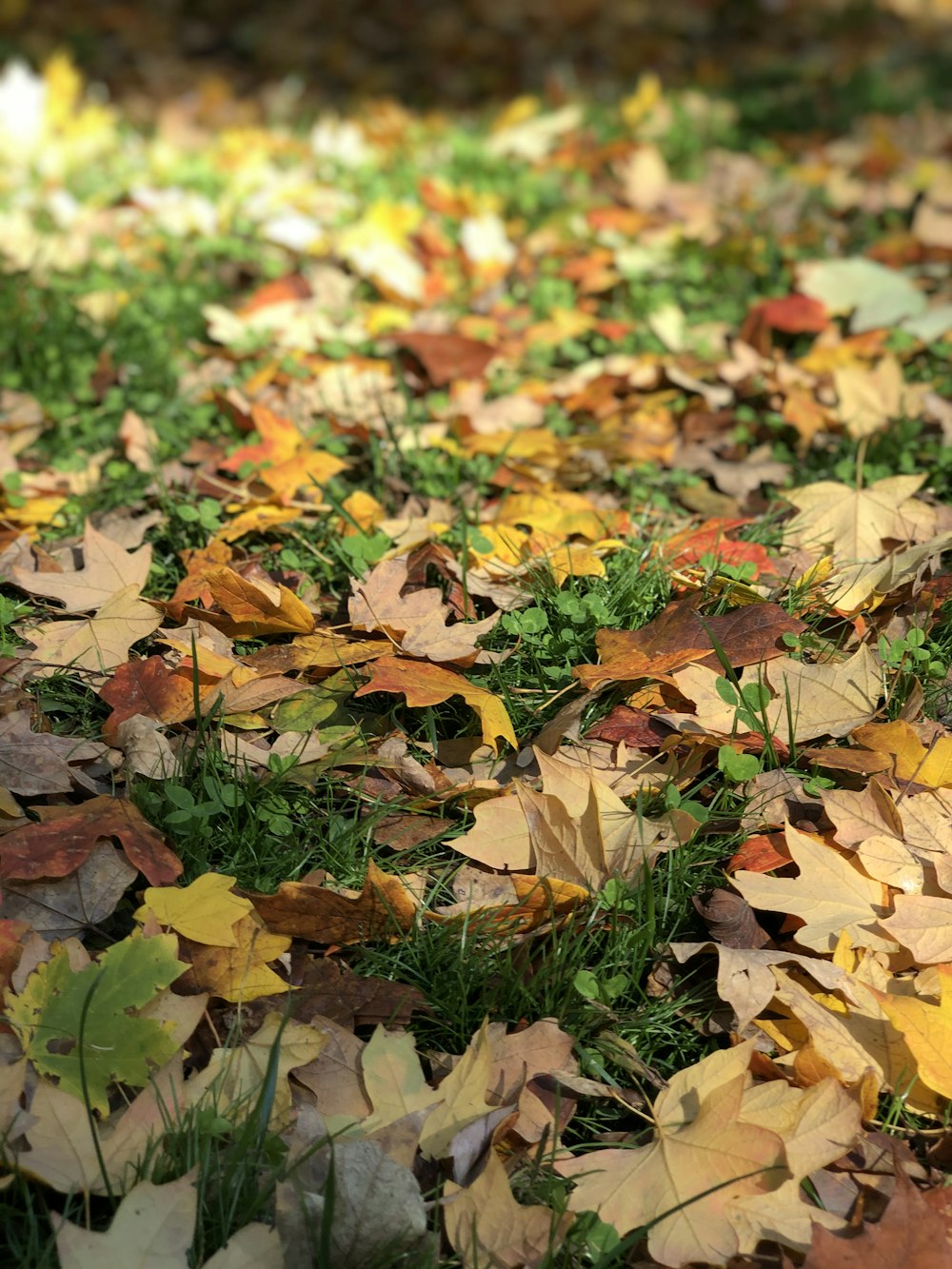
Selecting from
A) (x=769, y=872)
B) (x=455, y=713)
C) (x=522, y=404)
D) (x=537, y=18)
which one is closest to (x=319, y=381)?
(x=522, y=404)

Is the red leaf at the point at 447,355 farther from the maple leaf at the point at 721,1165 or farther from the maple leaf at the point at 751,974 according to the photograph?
the maple leaf at the point at 721,1165

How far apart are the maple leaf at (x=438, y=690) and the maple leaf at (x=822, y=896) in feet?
1.43

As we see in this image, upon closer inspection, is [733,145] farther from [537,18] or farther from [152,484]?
[152,484]

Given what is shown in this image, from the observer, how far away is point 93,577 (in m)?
2.09

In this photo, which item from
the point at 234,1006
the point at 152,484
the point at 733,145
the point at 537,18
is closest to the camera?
the point at 234,1006

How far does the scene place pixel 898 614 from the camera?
82.0 inches

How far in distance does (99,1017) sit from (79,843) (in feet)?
0.89

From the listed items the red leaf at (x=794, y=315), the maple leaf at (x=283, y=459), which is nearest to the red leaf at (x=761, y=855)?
the maple leaf at (x=283, y=459)

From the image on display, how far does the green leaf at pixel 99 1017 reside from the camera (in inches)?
54.0

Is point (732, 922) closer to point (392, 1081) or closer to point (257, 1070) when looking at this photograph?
point (392, 1081)

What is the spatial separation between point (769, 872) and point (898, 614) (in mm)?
663

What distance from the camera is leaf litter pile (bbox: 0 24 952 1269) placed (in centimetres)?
133

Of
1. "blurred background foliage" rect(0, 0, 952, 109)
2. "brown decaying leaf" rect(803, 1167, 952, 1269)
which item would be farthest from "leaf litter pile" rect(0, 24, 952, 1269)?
"blurred background foliage" rect(0, 0, 952, 109)

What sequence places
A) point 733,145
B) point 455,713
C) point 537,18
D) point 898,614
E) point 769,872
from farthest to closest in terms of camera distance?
point 537,18, point 733,145, point 898,614, point 455,713, point 769,872
